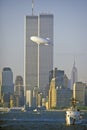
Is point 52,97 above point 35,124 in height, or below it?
above

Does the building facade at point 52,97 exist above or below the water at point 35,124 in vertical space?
above

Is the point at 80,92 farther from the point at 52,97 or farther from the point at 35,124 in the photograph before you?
the point at 35,124

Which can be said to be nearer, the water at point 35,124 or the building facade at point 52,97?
the water at point 35,124

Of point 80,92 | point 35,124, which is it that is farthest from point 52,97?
point 35,124

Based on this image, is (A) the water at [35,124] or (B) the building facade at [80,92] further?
(B) the building facade at [80,92]

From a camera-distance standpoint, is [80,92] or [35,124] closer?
[35,124]

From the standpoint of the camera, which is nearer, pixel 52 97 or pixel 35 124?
pixel 35 124

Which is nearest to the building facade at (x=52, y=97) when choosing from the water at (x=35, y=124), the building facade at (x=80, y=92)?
the building facade at (x=80, y=92)

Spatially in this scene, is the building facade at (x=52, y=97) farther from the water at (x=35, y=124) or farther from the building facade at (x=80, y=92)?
the water at (x=35, y=124)

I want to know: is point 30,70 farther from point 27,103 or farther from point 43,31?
point 27,103

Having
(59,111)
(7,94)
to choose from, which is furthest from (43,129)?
(7,94)

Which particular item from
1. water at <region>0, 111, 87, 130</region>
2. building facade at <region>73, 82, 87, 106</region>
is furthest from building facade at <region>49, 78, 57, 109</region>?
water at <region>0, 111, 87, 130</region>
